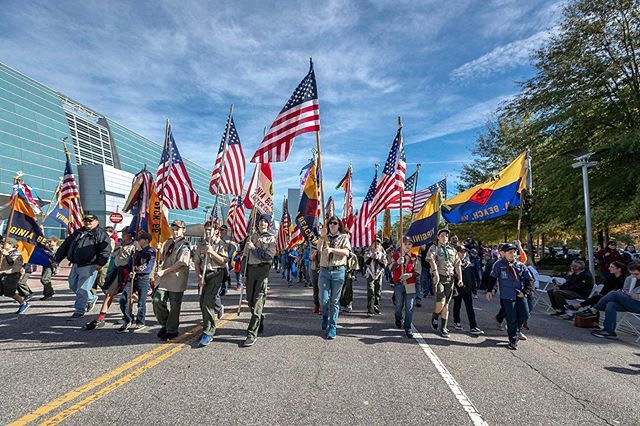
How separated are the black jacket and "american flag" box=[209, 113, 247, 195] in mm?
2364

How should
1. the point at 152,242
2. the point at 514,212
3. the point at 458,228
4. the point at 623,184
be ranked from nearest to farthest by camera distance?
1. the point at 152,242
2. the point at 623,184
3. the point at 514,212
4. the point at 458,228

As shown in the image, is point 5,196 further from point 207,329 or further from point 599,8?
point 599,8

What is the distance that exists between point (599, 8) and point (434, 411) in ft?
58.8

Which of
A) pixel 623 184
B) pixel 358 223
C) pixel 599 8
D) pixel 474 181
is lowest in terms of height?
pixel 358 223

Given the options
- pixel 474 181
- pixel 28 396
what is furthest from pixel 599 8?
pixel 28 396

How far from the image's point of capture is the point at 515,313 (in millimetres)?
5918

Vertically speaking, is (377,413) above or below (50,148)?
below

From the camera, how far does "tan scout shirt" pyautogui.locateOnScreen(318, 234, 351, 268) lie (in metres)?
6.14

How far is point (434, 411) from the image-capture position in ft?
10.7

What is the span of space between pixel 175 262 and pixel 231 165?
2.80 metres

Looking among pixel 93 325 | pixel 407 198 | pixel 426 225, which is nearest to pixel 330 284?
pixel 426 225

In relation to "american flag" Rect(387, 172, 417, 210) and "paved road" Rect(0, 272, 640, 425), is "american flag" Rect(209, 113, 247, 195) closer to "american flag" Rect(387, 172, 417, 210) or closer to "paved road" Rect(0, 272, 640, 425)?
"paved road" Rect(0, 272, 640, 425)

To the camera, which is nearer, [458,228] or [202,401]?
[202,401]

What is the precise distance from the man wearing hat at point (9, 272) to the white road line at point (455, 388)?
27.2ft
